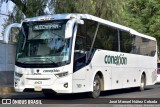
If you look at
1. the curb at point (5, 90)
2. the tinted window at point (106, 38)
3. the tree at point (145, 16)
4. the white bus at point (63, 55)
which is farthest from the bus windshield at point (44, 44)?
the tree at point (145, 16)

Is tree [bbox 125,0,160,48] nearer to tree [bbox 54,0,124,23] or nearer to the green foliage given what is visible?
the green foliage

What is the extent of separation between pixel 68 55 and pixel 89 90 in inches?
78.6

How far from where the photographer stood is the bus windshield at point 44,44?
1539cm

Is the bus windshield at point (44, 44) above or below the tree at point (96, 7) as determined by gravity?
below

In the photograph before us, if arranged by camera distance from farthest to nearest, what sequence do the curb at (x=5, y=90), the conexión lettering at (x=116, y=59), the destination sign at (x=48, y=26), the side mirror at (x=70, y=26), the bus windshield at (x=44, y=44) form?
the curb at (x=5, y=90) → the conexión lettering at (x=116, y=59) → the destination sign at (x=48, y=26) → the bus windshield at (x=44, y=44) → the side mirror at (x=70, y=26)

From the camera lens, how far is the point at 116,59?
753 inches

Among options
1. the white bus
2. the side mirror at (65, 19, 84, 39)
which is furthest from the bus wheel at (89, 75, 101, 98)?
the side mirror at (65, 19, 84, 39)

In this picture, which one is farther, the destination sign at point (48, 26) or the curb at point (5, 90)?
the curb at point (5, 90)

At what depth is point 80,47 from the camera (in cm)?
1591

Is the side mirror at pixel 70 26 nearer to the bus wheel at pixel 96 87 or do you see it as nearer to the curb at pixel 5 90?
the bus wheel at pixel 96 87

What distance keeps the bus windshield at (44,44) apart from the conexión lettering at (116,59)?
10.2 feet

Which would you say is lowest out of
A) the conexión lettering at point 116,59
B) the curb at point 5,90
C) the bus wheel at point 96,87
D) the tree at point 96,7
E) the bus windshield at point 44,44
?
the curb at point 5,90

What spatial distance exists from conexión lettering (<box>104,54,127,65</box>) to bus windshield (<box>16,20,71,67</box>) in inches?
122

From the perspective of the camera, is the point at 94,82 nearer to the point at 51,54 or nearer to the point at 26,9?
the point at 51,54
